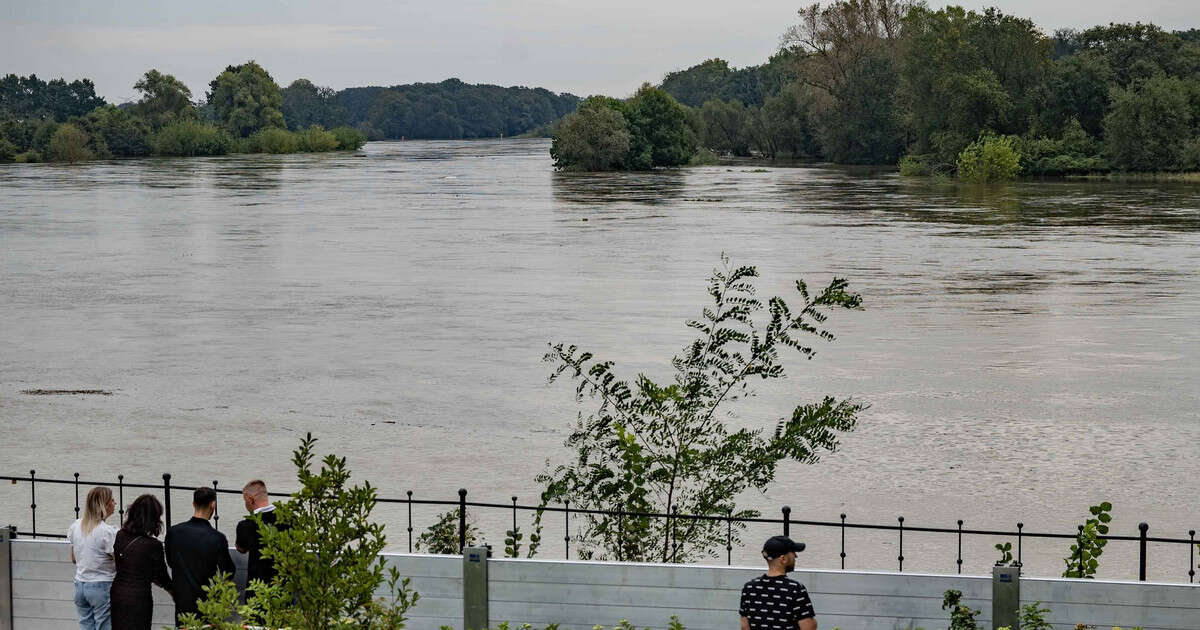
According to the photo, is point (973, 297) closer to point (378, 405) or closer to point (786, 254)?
point (786, 254)

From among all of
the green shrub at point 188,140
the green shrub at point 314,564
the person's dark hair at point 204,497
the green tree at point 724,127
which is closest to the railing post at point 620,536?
the person's dark hair at point 204,497

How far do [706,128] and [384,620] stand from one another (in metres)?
154

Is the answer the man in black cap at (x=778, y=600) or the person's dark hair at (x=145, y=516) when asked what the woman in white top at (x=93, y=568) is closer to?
the person's dark hair at (x=145, y=516)

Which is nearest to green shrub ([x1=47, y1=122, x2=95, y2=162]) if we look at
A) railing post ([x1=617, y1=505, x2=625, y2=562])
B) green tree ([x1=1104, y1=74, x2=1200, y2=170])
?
green tree ([x1=1104, y1=74, x2=1200, y2=170])

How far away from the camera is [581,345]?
2488 cm

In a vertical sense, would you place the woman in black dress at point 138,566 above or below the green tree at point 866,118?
below

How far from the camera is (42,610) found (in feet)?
30.6

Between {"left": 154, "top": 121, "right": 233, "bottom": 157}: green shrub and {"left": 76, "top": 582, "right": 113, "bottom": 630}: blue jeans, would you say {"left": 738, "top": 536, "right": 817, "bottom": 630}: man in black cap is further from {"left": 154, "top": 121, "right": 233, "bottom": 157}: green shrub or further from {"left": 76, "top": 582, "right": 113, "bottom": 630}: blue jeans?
{"left": 154, "top": 121, "right": 233, "bottom": 157}: green shrub

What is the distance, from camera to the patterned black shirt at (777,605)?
695cm

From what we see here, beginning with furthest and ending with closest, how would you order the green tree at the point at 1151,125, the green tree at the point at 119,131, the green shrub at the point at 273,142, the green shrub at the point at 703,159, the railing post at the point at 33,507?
the green shrub at the point at 273,142, the green tree at the point at 119,131, the green shrub at the point at 703,159, the green tree at the point at 1151,125, the railing post at the point at 33,507

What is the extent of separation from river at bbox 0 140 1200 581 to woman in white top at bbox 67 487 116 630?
4333mm

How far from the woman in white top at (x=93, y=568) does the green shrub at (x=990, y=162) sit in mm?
91879

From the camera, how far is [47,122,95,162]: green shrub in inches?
6407

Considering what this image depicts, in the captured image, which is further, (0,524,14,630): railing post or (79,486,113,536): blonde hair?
(0,524,14,630): railing post
